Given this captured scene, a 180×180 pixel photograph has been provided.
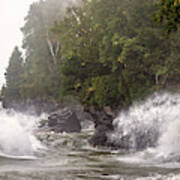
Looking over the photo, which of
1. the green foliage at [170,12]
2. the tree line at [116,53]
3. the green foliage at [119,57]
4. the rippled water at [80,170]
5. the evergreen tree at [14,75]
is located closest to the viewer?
the rippled water at [80,170]

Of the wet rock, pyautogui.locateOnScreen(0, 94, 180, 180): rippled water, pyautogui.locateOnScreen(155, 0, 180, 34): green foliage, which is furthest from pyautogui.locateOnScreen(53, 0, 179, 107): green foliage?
pyautogui.locateOnScreen(155, 0, 180, 34): green foliage

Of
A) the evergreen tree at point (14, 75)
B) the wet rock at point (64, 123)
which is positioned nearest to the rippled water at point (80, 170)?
the wet rock at point (64, 123)

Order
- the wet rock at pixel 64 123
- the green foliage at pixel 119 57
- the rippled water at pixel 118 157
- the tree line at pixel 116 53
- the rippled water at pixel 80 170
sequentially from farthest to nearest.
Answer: the wet rock at pixel 64 123 < the green foliage at pixel 119 57 < the tree line at pixel 116 53 < the rippled water at pixel 118 157 < the rippled water at pixel 80 170

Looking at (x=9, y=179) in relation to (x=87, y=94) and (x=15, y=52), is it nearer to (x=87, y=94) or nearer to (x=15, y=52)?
(x=87, y=94)

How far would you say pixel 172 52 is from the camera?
19844 millimetres

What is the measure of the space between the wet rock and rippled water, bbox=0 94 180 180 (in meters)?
9.56

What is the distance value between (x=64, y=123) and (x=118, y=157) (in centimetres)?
1691

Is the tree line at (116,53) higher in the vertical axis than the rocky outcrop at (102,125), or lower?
higher

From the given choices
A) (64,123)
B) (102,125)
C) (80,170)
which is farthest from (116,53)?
(80,170)

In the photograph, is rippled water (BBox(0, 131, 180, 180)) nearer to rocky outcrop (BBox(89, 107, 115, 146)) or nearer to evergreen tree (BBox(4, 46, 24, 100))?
rocky outcrop (BBox(89, 107, 115, 146))

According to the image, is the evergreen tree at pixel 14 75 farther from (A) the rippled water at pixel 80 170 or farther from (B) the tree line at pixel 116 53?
(A) the rippled water at pixel 80 170

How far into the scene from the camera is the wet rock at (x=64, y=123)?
3070 cm

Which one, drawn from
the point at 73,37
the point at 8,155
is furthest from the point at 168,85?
the point at 8,155

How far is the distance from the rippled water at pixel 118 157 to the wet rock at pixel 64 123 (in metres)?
9.56
